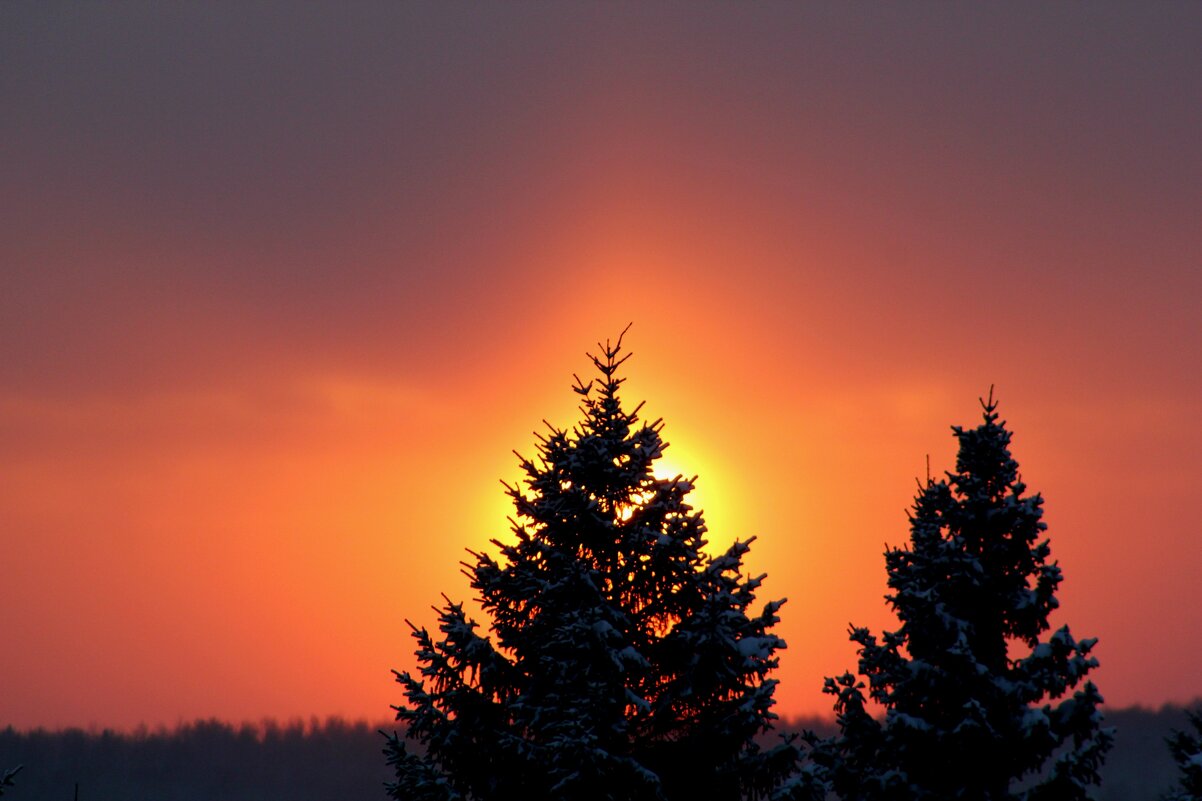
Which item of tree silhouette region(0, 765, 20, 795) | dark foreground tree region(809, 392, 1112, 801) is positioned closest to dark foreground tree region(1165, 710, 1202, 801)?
dark foreground tree region(809, 392, 1112, 801)

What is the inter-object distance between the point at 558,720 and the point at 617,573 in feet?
11.7

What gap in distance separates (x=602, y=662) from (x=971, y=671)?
29.3 feet

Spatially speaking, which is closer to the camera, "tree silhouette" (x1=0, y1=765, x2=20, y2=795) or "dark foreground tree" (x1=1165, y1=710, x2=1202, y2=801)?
"tree silhouette" (x1=0, y1=765, x2=20, y2=795)

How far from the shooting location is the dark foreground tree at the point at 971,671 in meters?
29.8

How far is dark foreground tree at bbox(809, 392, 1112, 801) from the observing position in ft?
97.8

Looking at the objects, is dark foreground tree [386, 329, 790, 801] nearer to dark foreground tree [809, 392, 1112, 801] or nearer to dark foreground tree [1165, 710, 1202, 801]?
dark foreground tree [809, 392, 1112, 801]

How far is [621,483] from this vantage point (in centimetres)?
3005

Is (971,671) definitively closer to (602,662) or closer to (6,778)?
(602,662)

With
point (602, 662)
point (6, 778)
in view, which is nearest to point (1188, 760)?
point (602, 662)

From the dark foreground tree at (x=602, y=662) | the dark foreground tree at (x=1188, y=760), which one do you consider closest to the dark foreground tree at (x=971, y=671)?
the dark foreground tree at (x=602, y=662)

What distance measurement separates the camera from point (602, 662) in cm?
2772

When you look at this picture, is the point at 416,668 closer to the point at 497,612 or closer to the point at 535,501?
the point at 497,612

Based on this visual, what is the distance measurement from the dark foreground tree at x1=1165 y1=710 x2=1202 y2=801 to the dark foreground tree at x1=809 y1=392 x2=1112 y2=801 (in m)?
11.1

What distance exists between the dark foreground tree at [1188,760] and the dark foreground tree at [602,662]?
17.7 meters
